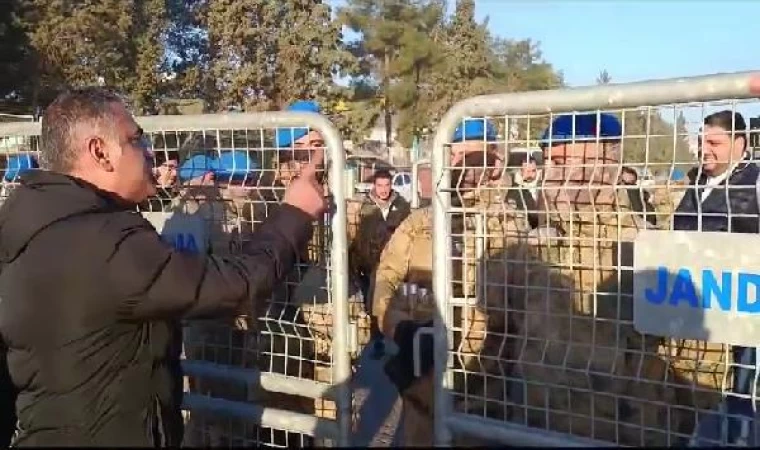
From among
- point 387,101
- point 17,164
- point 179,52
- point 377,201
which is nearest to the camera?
point 17,164

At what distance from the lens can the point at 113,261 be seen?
2.28 metres

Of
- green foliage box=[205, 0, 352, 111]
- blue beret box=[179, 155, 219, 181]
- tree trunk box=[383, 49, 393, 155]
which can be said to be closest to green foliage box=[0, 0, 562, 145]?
green foliage box=[205, 0, 352, 111]

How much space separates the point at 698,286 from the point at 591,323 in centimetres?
38

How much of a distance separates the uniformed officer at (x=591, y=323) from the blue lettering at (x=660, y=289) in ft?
0.32

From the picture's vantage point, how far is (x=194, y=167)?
138 inches

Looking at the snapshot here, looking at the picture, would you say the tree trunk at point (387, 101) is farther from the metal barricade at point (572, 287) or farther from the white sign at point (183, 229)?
the metal barricade at point (572, 287)

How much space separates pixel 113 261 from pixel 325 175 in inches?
37.4

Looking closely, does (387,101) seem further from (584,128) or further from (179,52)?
(584,128)

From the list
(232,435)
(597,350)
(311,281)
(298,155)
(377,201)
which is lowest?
(232,435)

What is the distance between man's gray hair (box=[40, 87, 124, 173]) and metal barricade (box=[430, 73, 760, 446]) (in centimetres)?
105

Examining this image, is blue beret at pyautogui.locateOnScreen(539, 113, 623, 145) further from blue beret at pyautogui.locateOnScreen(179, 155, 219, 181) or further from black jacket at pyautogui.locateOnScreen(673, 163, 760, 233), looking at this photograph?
blue beret at pyautogui.locateOnScreen(179, 155, 219, 181)

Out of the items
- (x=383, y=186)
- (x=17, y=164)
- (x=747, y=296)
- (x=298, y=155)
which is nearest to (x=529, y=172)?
(x=747, y=296)

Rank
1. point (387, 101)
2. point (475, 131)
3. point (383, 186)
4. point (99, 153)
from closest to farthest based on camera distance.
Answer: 1. point (99, 153)
2. point (475, 131)
3. point (383, 186)
4. point (387, 101)

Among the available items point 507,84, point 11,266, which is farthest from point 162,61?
point 11,266
